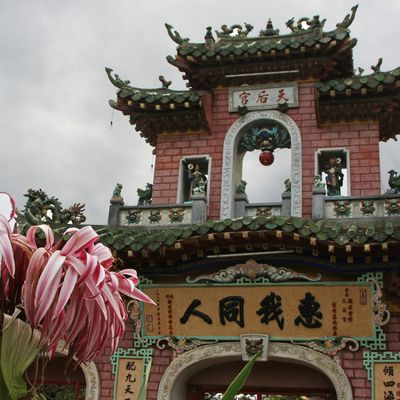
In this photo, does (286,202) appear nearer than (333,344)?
No

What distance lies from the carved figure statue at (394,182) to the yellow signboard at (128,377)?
185 inches

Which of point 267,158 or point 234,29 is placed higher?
point 234,29

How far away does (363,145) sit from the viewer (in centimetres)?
945

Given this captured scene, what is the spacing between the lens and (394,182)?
8836mm

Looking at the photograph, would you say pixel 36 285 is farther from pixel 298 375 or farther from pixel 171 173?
pixel 171 173

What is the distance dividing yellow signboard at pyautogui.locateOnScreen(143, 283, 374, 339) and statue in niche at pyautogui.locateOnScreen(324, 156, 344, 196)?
2185 mm

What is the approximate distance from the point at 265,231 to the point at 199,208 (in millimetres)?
1868

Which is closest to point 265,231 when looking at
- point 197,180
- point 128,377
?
point 197,180

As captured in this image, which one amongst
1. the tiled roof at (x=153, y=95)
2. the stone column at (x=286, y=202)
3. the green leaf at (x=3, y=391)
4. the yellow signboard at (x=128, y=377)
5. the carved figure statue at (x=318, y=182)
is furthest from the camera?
the tiled roof at (x=153, y=95)

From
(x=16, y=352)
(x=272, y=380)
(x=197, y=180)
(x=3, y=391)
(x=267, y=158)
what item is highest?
(x=267, y=158)

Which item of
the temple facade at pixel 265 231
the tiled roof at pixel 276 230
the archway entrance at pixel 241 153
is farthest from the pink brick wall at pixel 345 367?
the archway entrance at pixel 241 153

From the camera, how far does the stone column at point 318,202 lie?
851 cm

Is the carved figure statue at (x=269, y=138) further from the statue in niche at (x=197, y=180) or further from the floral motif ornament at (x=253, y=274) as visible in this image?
the floral motif ornament at (x=253, y=274)

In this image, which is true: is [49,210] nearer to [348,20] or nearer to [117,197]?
[117,197]
